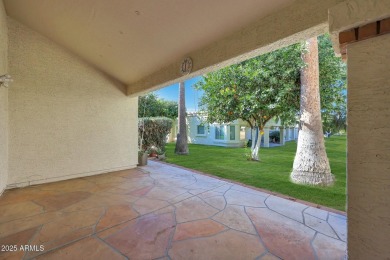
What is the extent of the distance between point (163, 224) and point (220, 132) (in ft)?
49.2

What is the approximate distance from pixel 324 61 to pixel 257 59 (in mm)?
2368

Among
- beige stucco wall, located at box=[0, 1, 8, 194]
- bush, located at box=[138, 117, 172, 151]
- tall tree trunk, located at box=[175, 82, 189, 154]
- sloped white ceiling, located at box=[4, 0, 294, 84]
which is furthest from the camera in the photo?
tall tree trunk, located at box=[175, 82, 189, 154]

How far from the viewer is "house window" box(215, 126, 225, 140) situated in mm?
17375

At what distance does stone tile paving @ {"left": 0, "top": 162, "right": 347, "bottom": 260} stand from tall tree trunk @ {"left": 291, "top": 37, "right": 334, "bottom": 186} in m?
2.22

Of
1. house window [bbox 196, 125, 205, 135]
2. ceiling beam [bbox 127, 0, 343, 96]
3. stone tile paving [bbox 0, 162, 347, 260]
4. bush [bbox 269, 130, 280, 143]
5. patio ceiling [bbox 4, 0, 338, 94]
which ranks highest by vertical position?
patio ceiling [bbox 4, 0, 338, 94]

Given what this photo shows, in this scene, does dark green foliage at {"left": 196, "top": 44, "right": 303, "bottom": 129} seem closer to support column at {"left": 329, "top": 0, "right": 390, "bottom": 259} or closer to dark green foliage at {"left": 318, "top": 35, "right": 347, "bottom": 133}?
dark green foliage at {"left": 318, "top": 35, "right": 347, "bottom": 133}

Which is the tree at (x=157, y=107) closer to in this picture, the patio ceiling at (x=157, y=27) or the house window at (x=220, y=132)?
the house window at (x=220, y=132)

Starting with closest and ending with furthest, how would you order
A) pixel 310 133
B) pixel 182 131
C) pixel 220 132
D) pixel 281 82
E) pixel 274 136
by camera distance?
pixel 310 133, pixel 281 82, pixel 182 131, pixel 220 132, pixel 274 136

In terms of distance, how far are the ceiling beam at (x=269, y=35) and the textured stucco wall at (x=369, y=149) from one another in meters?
0.55

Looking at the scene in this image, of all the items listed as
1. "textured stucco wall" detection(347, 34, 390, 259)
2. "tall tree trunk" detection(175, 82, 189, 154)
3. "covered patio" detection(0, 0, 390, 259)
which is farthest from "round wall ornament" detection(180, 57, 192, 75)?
"tall tree trunk" detection(175, 82, 189, 154)

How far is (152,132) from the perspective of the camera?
1076 cm

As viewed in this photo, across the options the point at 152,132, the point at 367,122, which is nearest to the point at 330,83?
the point at 367,122

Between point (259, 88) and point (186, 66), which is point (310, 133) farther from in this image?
point (186, 66)

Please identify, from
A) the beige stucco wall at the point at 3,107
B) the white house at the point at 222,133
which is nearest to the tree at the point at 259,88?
the white house at the point at 222,133
